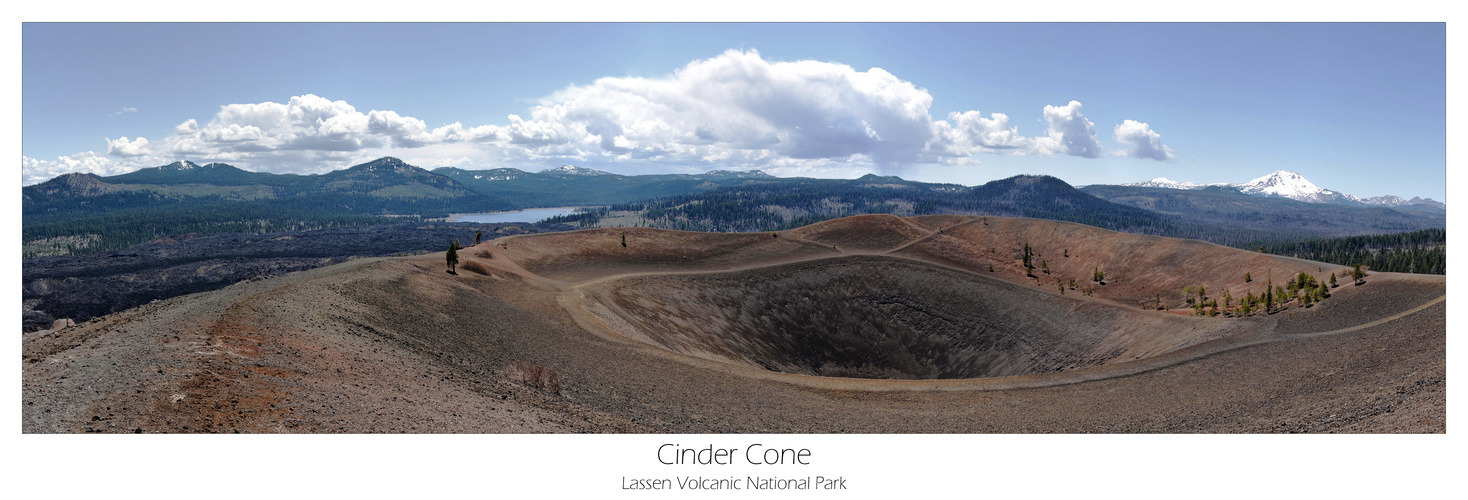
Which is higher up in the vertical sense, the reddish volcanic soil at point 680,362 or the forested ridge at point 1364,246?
the forested ridge at point 1364,246

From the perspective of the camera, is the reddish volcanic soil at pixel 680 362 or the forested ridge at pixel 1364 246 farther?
the forested ridge at pixel 1364 246

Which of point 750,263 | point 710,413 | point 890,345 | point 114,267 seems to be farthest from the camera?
point 114,267

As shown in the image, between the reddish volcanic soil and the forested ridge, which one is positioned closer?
the reddish volcanic soil

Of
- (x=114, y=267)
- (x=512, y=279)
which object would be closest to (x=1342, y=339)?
(x=512, y=279)

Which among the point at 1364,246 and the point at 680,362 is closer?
the point at 680,362

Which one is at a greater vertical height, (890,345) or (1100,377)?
(1100,377)

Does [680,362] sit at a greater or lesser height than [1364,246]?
lesser

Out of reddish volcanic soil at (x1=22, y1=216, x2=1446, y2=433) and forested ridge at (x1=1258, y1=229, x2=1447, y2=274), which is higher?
forested ridge at (x1=1258, y1=229, x2=1447, y2=274)

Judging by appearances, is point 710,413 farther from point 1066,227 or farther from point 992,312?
point 1066,227
